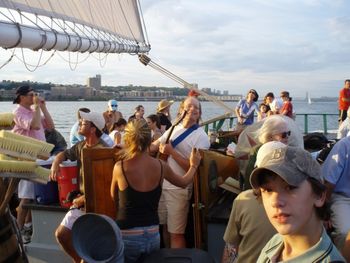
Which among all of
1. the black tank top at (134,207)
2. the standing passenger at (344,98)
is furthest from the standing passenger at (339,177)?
the standing passenger at (344,98)

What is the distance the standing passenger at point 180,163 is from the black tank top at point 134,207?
0.88 m

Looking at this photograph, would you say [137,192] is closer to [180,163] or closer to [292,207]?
[180,163]

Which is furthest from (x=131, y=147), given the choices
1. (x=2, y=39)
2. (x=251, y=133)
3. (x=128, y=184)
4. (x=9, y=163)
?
(x=2, y=39)

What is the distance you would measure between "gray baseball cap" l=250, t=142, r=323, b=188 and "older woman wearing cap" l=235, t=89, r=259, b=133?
875 cm

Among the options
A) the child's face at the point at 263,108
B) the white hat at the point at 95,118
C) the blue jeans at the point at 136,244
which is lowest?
the blue jeans at the point at 136,244

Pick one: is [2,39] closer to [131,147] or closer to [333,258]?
[131,147]

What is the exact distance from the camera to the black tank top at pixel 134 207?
3.29 metres

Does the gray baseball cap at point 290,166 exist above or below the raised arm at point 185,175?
above

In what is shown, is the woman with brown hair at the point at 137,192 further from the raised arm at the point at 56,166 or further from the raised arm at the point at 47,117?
the raised arm at the point at 47,117

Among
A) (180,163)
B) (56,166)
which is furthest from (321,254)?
(56,166)

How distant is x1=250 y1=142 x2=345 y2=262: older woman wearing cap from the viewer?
1614mm

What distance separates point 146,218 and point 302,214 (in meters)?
1.88

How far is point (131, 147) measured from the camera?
336cm

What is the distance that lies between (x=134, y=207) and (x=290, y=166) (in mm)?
1867
